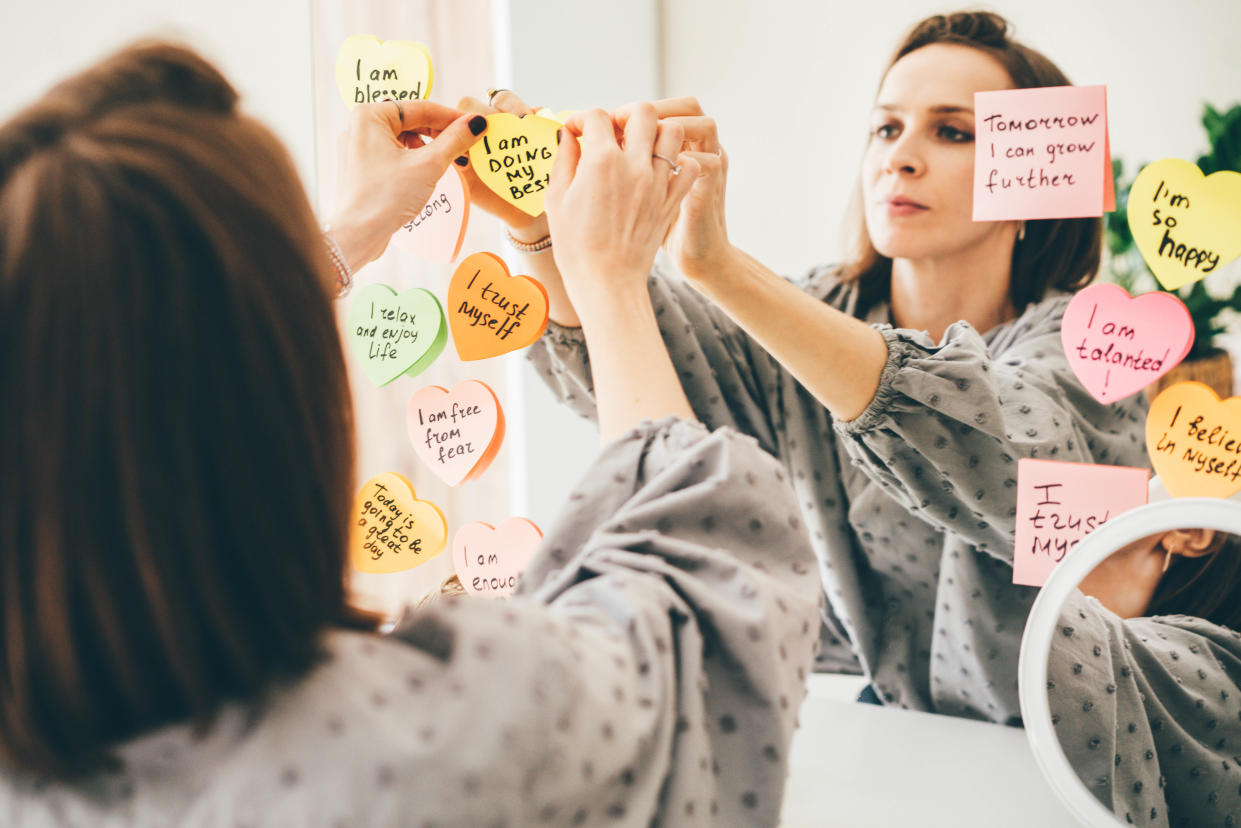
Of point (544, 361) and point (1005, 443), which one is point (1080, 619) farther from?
point (544, 361)

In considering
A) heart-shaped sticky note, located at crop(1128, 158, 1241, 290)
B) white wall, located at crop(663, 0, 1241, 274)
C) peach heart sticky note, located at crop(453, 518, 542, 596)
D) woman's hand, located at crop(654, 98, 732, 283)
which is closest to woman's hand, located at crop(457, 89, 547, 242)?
woman's hand, located at crop(654, 98, 732, 283)

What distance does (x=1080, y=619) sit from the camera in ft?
2.21

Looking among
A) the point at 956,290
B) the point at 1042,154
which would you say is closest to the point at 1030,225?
the point at 956,290

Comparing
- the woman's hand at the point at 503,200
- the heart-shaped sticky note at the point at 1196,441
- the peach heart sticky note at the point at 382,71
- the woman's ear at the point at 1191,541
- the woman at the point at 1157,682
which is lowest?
the woman at the point at 1157,682

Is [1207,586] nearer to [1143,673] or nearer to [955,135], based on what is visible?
[1143,673]

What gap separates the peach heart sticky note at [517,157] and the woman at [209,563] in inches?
Result: 14.9

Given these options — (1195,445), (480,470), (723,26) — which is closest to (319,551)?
(480,470)

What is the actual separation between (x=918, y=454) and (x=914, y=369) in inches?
2.8

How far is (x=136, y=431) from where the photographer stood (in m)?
0.34

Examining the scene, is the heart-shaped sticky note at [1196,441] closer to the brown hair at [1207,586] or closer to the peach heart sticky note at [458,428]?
the brown hair at [1207,586]

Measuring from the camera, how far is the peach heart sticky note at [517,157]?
0.76 metres

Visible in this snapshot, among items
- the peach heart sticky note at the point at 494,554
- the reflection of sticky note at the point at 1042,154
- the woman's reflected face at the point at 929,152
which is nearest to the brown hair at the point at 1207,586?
the reflection of sticky note at the point at 1042,154

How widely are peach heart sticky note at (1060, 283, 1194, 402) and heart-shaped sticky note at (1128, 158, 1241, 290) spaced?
0.03 metres

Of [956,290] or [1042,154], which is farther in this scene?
[956,290]
